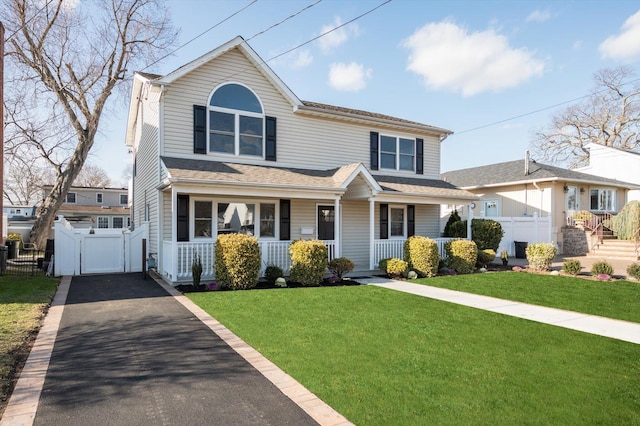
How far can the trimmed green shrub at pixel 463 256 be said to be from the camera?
1389cm

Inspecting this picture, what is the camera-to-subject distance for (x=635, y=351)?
5.41 metres

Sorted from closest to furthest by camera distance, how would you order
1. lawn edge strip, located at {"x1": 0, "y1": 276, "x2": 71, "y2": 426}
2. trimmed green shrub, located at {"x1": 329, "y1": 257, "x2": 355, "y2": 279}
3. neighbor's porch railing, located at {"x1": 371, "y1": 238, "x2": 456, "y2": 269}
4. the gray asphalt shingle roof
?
1. lawn edge strip, located at {"x1": 0, "y1": 276, "x2": 71, "y2": 426}
2. trimmed green shrub, located at {"x1": 329, "y1": 257, "x2": 355, "y2": 279}
3. neighbor's porch railing, located at {"x1": 371, "y1": 238, "x2": 456, "y2": 269}
4. the gray asphalt shingle roof

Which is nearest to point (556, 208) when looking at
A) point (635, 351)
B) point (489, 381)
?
point (635, 351)

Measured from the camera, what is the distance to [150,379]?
4398 millimetres

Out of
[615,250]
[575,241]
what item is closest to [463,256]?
[615,250]

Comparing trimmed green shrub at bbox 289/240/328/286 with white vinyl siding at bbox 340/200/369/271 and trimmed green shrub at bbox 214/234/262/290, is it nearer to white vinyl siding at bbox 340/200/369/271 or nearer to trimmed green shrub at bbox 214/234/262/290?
trimmed green shrub at bbox 214/234/262/290

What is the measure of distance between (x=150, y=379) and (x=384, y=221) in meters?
12.5

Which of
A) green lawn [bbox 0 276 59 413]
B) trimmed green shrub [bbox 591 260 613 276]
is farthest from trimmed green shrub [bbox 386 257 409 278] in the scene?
green lawn [bbox 0 276 59 413]

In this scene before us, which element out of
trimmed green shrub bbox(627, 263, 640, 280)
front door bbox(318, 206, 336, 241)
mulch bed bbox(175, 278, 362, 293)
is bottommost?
mulch bed bbox(175, 278, 362, 293)

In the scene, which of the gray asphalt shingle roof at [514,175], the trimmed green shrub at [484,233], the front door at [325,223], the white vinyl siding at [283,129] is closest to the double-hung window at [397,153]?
the white vinyl siding at [283,129]

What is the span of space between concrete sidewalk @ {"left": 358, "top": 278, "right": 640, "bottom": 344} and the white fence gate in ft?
28.8

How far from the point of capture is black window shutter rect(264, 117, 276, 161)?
540 inches

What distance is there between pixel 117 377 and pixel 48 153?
2301cm

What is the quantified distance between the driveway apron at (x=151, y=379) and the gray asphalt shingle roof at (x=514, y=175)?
69.2ft
